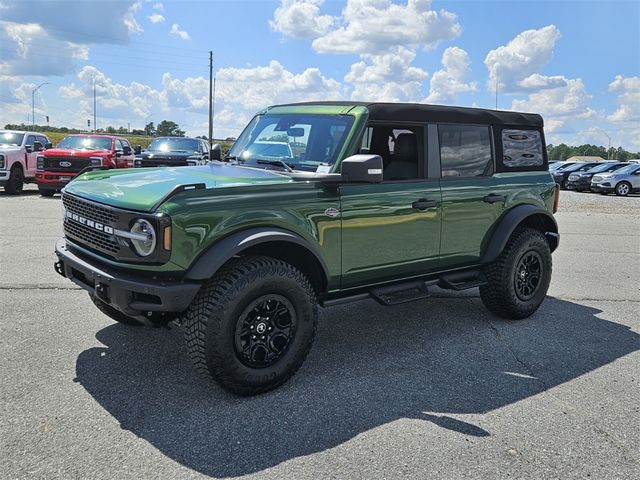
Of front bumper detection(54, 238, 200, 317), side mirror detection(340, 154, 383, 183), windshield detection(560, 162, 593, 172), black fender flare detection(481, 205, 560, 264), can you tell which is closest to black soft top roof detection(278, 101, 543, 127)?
side mirror detection(340, 154, 383, 183)

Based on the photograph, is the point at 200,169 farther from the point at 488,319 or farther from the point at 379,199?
the point at 488,319

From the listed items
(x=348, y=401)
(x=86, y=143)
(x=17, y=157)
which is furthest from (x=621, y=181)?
(x=348, y=401)

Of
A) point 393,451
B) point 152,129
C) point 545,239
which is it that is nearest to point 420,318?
point 545,239

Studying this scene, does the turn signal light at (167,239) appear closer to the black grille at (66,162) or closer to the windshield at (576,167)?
the black grille at (66,162)

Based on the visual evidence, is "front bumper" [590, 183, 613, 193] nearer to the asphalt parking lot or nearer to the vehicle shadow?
the asphalt parking lot

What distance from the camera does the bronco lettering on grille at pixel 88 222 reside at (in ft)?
11.7

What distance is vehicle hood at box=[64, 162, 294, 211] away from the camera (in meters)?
3.47

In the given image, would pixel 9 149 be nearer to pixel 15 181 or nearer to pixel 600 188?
pixel 15 181

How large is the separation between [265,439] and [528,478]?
142 cm

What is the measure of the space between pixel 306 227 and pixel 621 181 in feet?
84.2

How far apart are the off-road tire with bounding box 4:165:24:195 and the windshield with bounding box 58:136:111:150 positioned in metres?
1.54

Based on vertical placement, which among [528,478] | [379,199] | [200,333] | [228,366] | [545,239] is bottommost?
[528,478]

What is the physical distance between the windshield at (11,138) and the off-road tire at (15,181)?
83 cm

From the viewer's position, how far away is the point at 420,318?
552 centimetres
